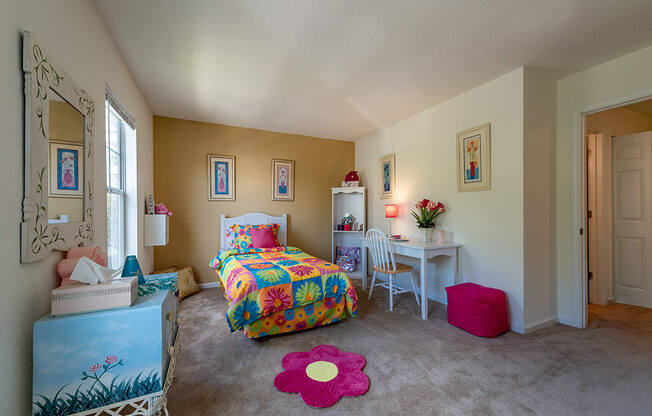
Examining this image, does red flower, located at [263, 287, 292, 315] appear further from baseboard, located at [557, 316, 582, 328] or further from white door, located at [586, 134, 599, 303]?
white door, located at [586, 134, 599, 303]

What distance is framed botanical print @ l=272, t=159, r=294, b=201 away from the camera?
4.60m

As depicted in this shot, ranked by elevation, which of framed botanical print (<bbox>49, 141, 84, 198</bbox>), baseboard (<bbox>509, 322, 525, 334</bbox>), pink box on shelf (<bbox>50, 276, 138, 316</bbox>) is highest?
framed botanical print (<bbox>49, 141, 84, 198</bbox>)

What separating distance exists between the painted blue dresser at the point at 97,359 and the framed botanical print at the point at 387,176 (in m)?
3.62

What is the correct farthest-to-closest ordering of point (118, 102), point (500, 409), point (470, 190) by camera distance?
point (470, 190) → point (118, 102) → point (500, 409)

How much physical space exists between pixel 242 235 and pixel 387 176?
7.98 ft

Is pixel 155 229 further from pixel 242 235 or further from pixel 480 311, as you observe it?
pixel 480 311

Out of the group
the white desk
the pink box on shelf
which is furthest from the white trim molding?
the pink box on shelf

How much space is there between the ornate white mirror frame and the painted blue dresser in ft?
1.08

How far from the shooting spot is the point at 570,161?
2.75m

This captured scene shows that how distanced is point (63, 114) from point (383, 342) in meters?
2.71

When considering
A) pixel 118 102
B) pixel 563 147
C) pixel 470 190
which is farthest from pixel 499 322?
pixel 118 102

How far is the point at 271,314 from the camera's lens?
2.53 metres

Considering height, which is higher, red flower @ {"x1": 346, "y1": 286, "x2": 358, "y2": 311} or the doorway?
the doorway

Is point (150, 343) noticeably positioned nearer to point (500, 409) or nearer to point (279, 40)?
point (500, 409)
